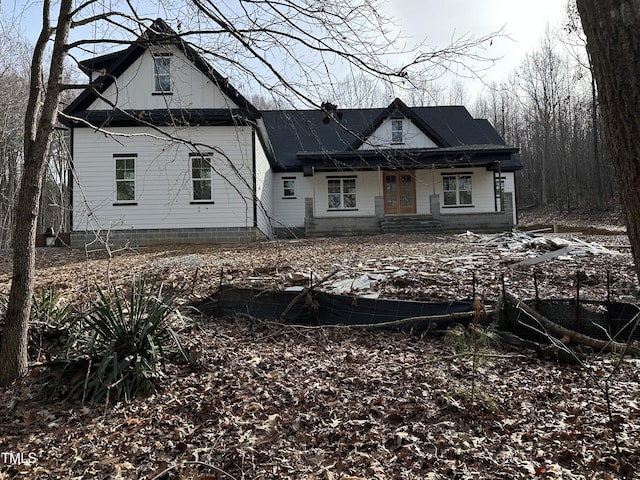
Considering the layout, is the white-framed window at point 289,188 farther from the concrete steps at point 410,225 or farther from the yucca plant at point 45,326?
the yucca plant at point 45,326

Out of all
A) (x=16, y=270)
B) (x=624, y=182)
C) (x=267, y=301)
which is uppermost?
(x=624, y=182)

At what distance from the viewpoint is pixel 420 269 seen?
8.12m

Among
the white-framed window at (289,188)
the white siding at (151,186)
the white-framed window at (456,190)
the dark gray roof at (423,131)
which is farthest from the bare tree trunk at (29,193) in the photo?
the white-framed window at (456,190)

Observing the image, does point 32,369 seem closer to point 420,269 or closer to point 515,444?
point 515,444

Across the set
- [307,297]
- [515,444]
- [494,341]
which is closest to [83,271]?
[307,297]

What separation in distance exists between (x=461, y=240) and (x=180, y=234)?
9367mm

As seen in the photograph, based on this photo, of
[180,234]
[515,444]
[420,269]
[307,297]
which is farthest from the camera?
[180,234]

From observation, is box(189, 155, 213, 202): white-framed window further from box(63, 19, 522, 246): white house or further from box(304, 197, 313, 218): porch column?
box(304, 197, 313, 218): porch column

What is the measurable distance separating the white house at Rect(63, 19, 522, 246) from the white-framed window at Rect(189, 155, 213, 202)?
38mm

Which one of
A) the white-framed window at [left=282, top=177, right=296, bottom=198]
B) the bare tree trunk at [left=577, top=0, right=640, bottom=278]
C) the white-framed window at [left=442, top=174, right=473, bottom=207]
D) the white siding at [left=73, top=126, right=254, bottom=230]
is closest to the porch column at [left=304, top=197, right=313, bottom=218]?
the white-framed window at [left=282, top=177, right=296, bottom=198]

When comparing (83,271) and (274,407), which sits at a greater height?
(83,271)

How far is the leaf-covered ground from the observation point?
A: 2.92 metres

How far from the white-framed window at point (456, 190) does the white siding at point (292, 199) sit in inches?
246

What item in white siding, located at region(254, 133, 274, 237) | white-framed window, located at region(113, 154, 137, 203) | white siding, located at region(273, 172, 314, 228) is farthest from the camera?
white siding, located at region(273, 172, 314, 228)
